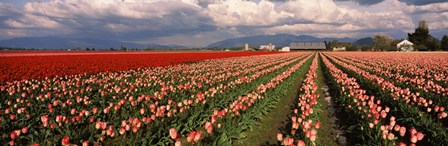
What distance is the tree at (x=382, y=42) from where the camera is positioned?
425 ft

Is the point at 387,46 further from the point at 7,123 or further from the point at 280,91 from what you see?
the point at 7,123

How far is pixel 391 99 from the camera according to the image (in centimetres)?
1002

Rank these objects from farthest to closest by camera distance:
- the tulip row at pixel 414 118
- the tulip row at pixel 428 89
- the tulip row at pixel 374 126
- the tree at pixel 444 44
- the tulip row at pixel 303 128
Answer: the tree at pixel 444 44 → the tulip row at pixel 428 89 → the tulip row at pixel 414 118 → the tulip row at pixel 374 126 → the tulip row at pixel 303 128

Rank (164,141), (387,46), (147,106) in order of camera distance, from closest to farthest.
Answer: (164,141) → (147,106) → (387,46)

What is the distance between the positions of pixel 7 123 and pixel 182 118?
4.17m

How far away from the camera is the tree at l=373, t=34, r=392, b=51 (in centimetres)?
12962

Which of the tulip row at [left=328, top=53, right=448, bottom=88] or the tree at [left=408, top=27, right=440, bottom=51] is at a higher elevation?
the tree at [left=408, top=27, right=440, bottom=51]

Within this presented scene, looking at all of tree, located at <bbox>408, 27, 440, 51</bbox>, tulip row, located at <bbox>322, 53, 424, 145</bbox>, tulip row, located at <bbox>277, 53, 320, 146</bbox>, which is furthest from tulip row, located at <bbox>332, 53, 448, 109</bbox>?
tree, located at <bbox>408, 27, 440, 51</bbox>

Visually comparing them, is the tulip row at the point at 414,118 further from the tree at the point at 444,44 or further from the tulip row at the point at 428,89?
the tree at the point at 444,44

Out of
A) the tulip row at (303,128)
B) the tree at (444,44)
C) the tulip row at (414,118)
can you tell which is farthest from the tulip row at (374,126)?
the tree at (444,44)

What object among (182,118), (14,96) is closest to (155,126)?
(182,118)

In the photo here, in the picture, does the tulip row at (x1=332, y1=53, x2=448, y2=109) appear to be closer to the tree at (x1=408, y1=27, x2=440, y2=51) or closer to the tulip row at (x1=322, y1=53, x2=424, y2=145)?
the tulip row at (x1=322, y1=53, x2=424, y2=145)

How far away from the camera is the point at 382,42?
132 meters

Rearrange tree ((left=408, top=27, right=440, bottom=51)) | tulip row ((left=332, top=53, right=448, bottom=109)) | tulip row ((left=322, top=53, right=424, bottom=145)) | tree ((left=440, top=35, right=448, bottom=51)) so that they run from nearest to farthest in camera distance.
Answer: tulip row ((left=322, top=53, right=424, bottom=145)), tulip row ((left=332, top=53, right=448, bottom=109)), tree ((left=440, top=35, right=448, bottom=51)), tree ((left=408, top=27, right=440, bottom=51))
